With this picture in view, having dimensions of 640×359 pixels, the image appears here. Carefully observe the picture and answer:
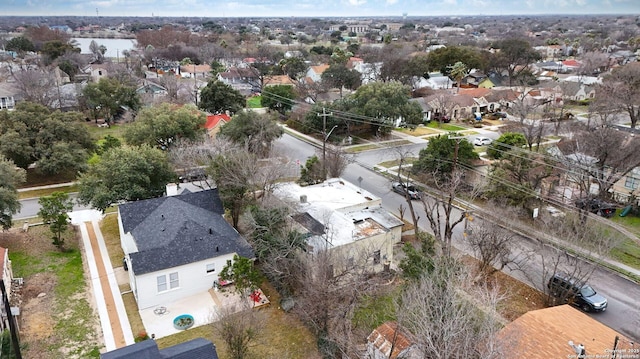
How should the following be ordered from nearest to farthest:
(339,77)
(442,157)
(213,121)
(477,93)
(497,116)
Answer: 1. (442,157)
2. (213,121)
3. (497,116)
4. (477,93)
5. (339,77)

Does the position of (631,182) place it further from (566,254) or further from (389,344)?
(389,344)

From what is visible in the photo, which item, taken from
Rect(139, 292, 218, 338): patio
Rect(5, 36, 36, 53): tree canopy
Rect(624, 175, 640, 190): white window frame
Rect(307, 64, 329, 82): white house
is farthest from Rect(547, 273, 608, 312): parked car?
Rect(5, 36, 36, 53): tree canopy

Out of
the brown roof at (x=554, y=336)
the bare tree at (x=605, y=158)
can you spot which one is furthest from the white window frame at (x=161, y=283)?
the bare tree at (x=605, y=158)

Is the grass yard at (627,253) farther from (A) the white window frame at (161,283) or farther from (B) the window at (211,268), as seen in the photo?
(A) the white window frame at (161,283)

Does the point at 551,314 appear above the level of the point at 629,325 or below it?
above

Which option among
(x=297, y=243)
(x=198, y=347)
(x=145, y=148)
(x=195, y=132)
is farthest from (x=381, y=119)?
(x=198, y=347)

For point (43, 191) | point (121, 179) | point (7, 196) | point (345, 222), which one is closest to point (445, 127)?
point (345, 222)

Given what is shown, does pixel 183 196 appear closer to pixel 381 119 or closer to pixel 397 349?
pixel 397 349
